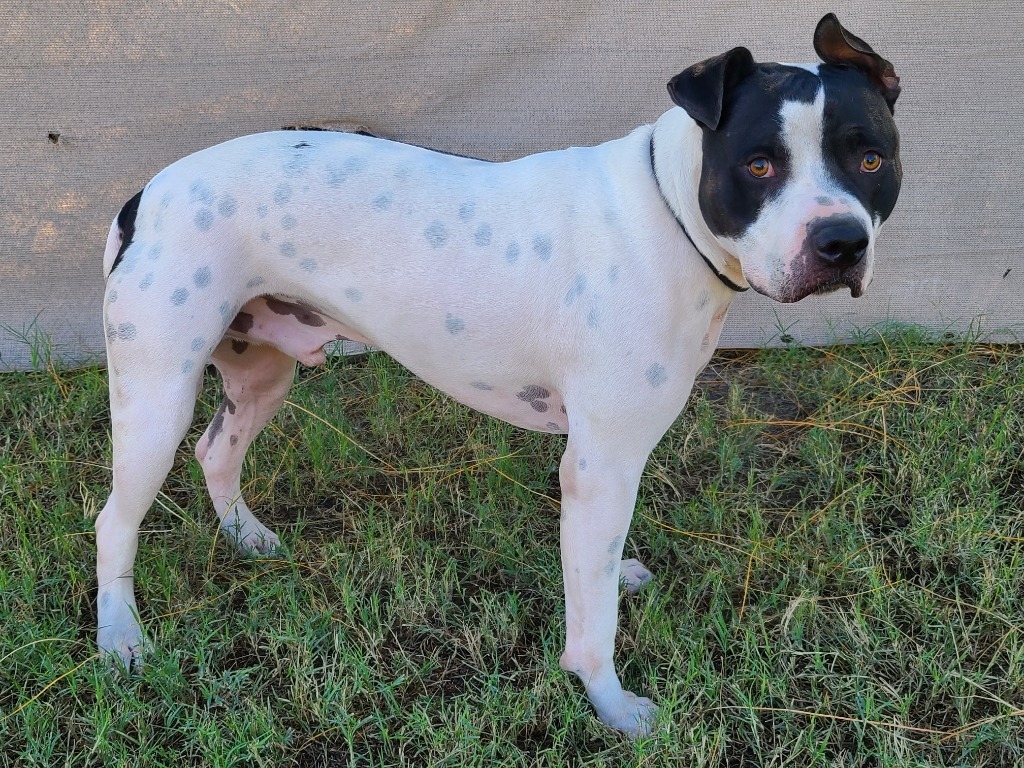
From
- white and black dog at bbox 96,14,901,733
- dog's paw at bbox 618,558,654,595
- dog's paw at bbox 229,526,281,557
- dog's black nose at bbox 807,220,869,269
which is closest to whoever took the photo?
dog's black nose at bbox 807,220,869,269

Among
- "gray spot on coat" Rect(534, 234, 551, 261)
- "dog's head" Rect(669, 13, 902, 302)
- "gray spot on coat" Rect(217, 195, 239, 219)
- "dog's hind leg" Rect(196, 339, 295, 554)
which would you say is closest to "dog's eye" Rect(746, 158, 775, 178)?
"dog's head" Rect(669, 13, 902, 302)

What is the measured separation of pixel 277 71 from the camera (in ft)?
12.2

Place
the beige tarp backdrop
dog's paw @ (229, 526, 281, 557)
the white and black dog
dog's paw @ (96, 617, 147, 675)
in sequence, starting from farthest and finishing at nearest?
the beige tarp backdrop → dog's paw @ (229, 526, 281, 557) → dog's paw @ (96, 617, 147, 675) → the white and black dog

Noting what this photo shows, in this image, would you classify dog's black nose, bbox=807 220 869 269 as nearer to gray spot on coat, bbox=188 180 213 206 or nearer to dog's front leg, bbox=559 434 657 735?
dog's front leg, bbox=559 434 657 735

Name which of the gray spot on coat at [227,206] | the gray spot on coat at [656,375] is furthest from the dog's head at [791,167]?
the gray spot on coat at [227,206]

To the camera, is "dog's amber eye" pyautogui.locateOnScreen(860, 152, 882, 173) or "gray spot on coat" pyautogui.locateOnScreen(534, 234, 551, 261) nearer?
"dog's amber eye" pyautogui.locateOnScreen(860, 152, 882, 173)

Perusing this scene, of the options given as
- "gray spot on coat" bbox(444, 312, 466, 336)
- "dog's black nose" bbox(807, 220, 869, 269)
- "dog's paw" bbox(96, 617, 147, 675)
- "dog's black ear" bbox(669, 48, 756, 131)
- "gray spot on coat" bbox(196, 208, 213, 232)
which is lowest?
"dog's paw" bbox(96, 617, 147, 675)

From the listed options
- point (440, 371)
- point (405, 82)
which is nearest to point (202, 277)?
point (440, 371)

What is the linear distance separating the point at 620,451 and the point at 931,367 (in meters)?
2.19

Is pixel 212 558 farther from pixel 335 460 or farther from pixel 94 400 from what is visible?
pixel 94 400

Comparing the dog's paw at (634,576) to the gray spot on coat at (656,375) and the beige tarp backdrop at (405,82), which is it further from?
the beige tarp backdrop at (405,82)

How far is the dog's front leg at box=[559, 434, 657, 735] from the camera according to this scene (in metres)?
2.23

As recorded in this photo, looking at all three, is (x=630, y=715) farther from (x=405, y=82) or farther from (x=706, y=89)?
(x=405, y=82)

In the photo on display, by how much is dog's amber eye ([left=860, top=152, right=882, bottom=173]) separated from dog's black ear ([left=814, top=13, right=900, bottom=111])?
0.65ft
